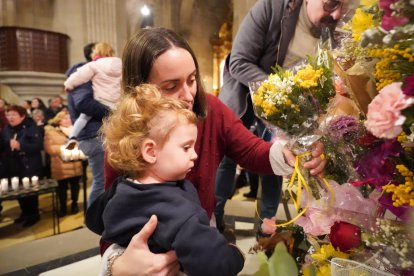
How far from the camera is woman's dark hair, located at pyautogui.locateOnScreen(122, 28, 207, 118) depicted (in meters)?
1.10

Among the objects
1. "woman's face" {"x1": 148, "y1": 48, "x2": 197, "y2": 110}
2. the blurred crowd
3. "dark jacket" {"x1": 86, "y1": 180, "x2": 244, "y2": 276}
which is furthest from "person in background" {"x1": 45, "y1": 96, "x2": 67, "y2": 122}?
"dark jacket" {"x1": 86, "y1": 180, "x2": 244, "y2": 276}

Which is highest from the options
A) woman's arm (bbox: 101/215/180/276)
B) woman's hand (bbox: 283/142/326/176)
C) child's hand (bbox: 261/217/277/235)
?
woman's hand (bbox: 283/142/326/176)

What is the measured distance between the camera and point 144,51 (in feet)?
3.65

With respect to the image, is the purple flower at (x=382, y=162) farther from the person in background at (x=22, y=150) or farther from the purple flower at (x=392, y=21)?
the person in background at (x=22, y=150)

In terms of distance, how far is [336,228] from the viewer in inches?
29.4

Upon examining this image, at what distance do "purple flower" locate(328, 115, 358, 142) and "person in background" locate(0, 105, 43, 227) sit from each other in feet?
11.6

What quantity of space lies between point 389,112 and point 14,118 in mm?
3868

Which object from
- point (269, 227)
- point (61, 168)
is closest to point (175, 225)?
point (269, 227)

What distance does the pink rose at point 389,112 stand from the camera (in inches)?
20.0

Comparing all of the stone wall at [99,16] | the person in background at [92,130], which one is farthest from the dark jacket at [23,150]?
the stone wall at [99,16]

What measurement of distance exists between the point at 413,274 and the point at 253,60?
139 centimetres

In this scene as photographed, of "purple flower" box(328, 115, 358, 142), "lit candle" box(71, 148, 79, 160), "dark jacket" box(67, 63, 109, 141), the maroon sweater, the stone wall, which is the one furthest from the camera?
the stone wall

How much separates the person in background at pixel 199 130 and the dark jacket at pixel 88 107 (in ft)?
5.27

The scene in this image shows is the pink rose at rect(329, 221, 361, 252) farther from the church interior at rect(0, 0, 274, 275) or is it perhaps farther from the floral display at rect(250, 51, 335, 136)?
the church interior at rect(0, 0, 274, 275)
